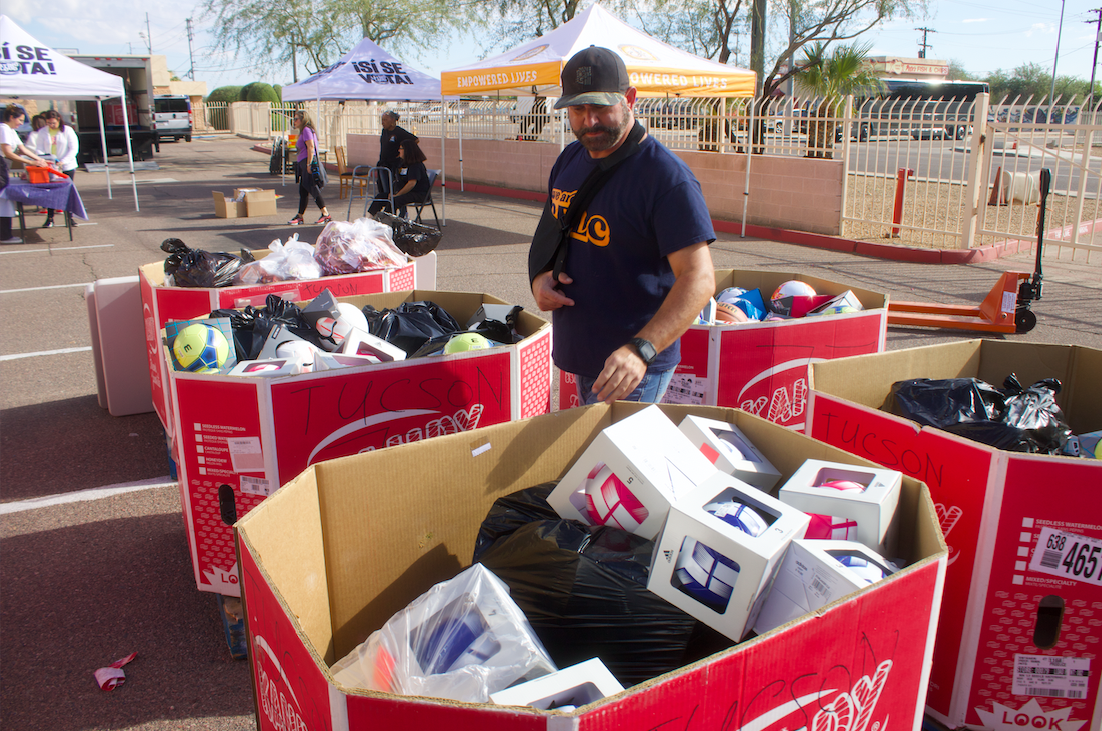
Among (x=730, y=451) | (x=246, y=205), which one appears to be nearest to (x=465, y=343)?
(x=730, y=451)

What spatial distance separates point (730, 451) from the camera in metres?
2.30

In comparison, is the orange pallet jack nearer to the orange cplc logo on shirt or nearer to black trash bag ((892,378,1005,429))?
black trash bag ((892,378,1005,429))

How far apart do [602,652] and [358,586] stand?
0.78 metres

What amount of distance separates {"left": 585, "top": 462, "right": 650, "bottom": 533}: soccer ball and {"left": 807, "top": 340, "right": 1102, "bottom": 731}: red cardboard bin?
0.95 m

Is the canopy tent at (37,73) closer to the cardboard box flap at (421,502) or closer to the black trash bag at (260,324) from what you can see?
the black trash bag at (260,324)

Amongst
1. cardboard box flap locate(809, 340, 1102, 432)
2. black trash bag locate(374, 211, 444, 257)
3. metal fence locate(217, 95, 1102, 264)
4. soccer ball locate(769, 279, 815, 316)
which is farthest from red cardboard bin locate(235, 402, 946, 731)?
metal fence locate(217, 95, 1102, 264)

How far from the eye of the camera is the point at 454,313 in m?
4.43

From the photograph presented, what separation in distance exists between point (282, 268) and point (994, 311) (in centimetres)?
610

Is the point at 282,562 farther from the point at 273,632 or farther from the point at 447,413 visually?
the point at 447,413

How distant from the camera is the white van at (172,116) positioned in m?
35.1

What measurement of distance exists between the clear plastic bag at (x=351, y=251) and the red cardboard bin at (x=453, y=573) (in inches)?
127

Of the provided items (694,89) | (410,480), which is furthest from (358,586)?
(694,89)

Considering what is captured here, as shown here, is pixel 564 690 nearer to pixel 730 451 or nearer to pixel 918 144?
pixel 730 451

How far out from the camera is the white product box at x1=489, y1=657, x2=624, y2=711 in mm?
1402
